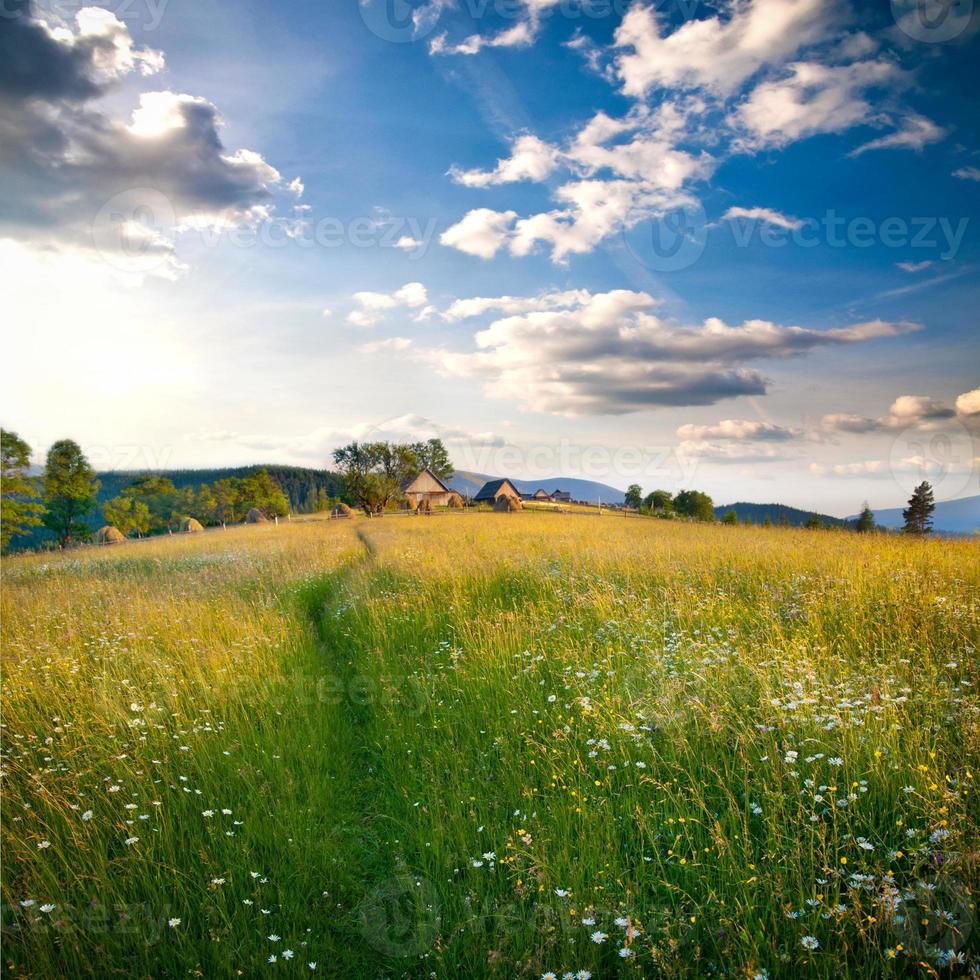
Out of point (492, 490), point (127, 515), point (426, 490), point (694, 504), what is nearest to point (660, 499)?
point (694, 504)

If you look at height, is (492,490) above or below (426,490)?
above

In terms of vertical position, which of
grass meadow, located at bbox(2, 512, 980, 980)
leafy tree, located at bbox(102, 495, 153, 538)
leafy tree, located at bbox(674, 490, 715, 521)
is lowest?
leafy tree, located at bbox(102, 495, 153, 538)

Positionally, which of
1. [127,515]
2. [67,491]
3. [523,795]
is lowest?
[127,515]

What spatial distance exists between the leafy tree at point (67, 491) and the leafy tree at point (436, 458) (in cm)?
5270

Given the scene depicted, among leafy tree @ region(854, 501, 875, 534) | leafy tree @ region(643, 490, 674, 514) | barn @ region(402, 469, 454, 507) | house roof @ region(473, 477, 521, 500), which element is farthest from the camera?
leafy tree @ region(643, 490, 674, 514)

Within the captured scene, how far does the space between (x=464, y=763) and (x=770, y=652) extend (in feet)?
12.1

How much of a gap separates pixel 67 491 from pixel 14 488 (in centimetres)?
1515

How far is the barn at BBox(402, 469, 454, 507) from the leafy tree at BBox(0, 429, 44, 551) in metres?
47.6

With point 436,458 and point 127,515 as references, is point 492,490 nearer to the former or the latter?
point 436,458

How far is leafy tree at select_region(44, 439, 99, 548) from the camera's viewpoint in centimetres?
5569

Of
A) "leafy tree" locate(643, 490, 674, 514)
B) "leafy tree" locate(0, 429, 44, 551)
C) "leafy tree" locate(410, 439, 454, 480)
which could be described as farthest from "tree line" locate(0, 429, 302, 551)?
"leafy tree" locate(643, 490, 674, 514)

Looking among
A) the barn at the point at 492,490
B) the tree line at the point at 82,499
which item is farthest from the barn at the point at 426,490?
the tree line at the point at 82,499

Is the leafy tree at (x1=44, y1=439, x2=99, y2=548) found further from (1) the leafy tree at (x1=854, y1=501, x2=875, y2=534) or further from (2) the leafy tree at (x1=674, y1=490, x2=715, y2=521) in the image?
(2) the leafy tree at (x1=674, y1=490, x2=715, y2=521)

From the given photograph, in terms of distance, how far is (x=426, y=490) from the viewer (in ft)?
282
